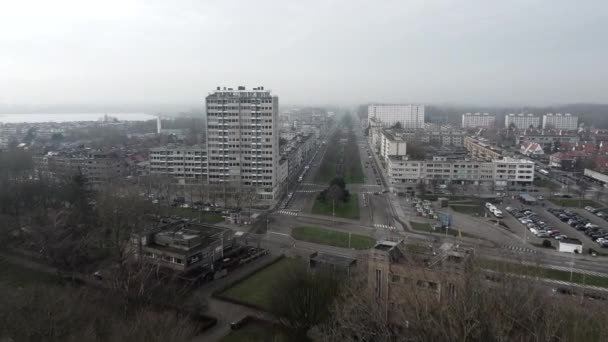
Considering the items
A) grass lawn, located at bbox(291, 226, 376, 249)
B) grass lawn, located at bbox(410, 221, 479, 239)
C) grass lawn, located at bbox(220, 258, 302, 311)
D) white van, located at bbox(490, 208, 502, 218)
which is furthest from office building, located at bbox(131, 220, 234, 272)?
white van, located at bbox(490, 208, 502, 218)

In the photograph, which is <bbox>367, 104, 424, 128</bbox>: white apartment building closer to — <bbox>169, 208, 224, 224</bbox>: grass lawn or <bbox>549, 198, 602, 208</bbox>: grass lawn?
<bbox>549, 198, 602, 208</bbox>: grass lawn

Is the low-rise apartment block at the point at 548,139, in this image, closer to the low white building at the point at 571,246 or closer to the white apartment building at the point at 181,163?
the low white building at the point at 571,246

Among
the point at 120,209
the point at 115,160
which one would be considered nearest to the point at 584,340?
the point at 120,209

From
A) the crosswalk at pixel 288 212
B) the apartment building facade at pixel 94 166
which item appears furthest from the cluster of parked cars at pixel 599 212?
the apartment building facade at pixel 94 166

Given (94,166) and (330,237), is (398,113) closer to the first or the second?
(94,166)

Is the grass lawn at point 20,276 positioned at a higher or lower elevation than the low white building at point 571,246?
lower

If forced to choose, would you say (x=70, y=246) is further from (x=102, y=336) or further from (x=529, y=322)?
(x=529, y=322)
